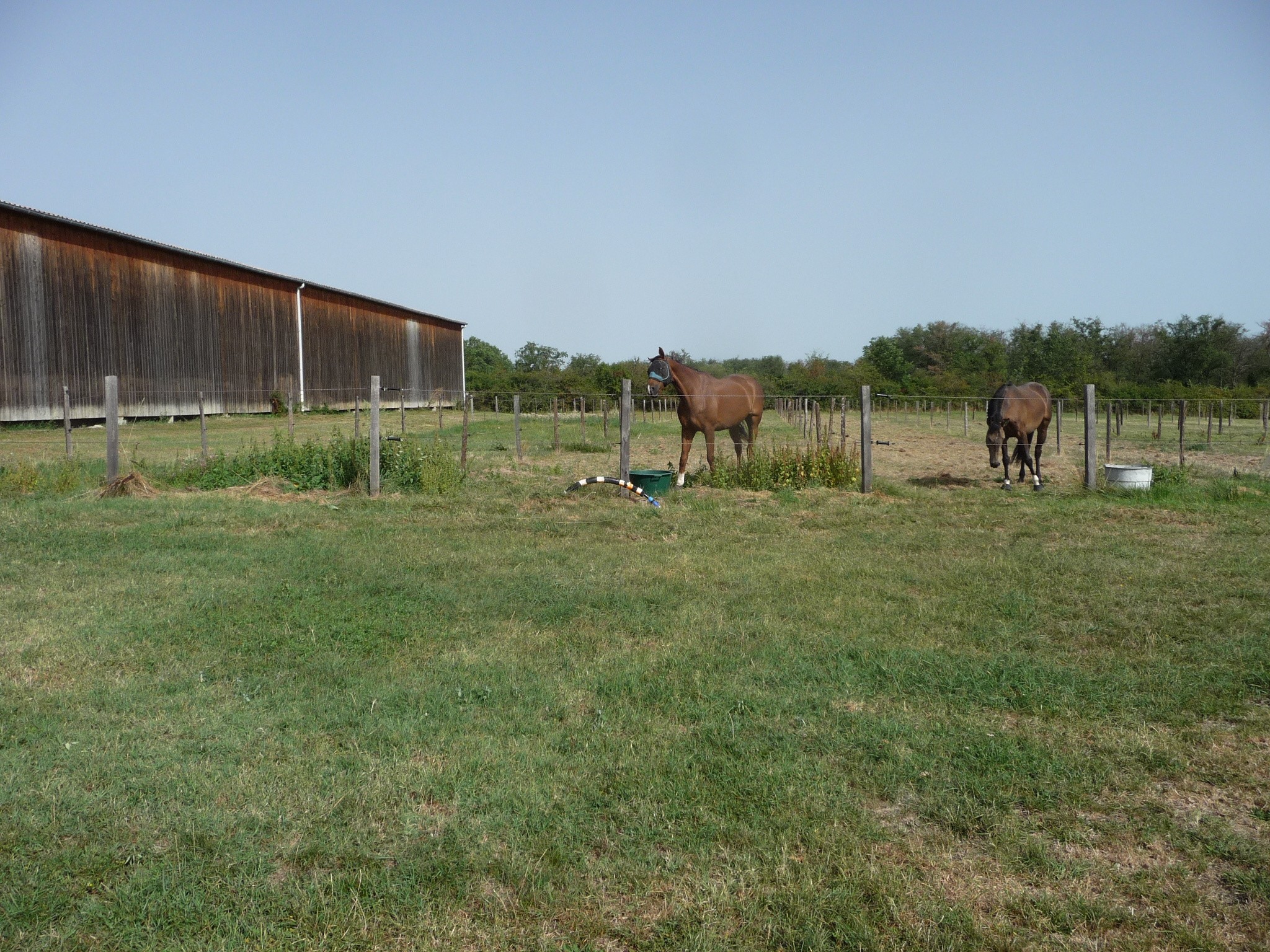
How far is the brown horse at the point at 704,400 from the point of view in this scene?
1356cm

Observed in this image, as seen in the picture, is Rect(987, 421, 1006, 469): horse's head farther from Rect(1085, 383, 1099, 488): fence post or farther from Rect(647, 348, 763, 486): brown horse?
Rect(647, 348, 763, 486): brown horse

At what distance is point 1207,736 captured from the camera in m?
3.99

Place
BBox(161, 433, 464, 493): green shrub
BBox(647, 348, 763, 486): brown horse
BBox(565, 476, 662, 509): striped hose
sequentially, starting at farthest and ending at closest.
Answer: BBox(647, 348, 763, 486): brown horse < BBox(161, 433, 464, 493): green shrub < BBox(565, 476, 662, 509): striped hose

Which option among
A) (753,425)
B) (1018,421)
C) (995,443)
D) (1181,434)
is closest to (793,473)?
(753,425)

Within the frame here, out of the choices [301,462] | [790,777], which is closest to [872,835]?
[790,777]

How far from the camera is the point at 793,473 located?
A: 1273 cm

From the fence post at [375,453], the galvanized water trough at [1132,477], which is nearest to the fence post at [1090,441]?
the galvanized water trough at [1132,477]

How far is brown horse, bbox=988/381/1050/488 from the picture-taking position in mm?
13422

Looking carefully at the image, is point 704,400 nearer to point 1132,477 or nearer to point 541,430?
point 1132,477

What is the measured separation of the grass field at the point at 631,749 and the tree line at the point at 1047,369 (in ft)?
127

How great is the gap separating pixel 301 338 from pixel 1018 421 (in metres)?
25.8

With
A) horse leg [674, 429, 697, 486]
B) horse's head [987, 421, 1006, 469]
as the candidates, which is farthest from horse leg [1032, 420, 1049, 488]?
horse leg [674, 429, 697, 486]

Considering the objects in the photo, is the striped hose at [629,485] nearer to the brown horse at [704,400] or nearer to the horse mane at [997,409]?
the brown horse at [704,400]

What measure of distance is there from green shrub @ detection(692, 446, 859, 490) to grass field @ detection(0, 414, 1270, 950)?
473 centimetres
